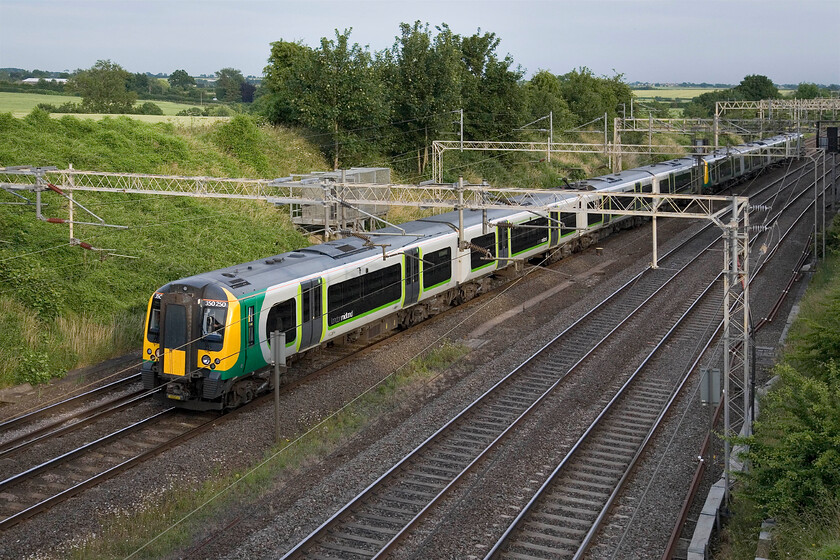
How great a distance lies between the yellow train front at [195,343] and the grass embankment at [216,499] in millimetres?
2005

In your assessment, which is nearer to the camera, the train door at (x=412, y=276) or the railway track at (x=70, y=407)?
the railway track at (x=70, y=407)

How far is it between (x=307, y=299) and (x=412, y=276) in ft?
15.4

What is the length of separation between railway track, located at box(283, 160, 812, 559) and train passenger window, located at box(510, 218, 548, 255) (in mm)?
3877

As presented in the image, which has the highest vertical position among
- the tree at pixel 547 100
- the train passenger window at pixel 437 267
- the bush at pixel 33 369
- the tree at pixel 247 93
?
the tree at pixel 247 93

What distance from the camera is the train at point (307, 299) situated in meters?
16.5

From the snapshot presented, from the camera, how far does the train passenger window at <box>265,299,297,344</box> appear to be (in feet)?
57.3

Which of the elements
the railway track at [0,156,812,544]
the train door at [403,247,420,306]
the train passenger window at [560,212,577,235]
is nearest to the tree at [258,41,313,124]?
the train passenger window at [560,212,577,235]

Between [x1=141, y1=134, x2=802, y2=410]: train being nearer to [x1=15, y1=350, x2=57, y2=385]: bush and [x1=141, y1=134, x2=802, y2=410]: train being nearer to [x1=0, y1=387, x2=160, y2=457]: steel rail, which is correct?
[x1=0, y1=387, x2=160, y2=457]: steel rail

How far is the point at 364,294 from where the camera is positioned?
810 inches

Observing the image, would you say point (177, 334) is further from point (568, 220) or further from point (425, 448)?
point (568, 220)

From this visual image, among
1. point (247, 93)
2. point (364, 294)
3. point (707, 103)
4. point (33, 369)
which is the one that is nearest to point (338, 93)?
point (364, 294)

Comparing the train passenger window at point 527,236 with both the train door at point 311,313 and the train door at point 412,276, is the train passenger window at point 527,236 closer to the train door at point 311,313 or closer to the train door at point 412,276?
the train door at point 412,276

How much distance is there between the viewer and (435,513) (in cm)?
1288


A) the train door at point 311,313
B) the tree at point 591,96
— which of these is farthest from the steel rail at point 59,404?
the tree at point 591,96
